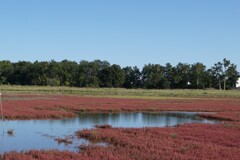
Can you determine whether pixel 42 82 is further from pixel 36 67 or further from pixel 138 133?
pixel 138 133

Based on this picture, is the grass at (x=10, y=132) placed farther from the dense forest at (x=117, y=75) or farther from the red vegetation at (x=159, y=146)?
the dense forest at (x=117, y=75)

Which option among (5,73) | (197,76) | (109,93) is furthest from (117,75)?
(109,93)

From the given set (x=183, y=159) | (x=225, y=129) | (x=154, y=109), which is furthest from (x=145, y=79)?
(x=183, y=159)

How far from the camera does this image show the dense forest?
16024cm

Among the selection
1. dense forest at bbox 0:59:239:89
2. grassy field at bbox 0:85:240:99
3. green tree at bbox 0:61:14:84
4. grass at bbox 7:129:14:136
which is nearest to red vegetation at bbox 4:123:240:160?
grass at bbox 7:129:14:136

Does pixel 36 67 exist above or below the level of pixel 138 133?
above

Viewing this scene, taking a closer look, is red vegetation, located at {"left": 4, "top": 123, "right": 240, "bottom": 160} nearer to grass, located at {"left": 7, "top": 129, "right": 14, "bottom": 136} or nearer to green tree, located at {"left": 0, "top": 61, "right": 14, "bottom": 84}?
grass, located at {"left": 7, "top": 129, "right": 14, "bottom": 136}

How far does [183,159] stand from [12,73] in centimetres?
15746

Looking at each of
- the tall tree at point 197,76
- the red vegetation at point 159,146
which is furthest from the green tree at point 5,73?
the red vegetation at point 159,146

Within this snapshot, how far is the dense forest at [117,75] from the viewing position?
160 m

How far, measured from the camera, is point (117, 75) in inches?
6398

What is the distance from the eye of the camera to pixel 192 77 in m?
168

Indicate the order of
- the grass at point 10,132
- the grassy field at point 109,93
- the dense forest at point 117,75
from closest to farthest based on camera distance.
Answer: the grass at point 10,132 < the grassy field at point 109,93 < the dense forest at point 117,75

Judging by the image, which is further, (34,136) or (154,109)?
(154,109)
